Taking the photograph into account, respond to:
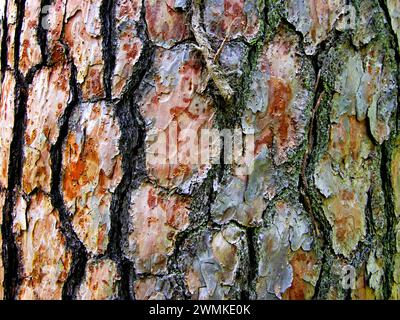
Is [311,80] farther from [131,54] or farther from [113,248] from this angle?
[113,248]

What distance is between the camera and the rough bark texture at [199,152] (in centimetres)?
97

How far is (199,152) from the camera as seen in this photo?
965 millimetres

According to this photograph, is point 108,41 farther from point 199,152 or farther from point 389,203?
point 389,203

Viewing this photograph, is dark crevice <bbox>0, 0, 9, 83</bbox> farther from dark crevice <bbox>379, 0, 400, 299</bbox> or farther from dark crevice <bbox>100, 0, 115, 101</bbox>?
dark crevice <bbox>379, 0, 400, 299</bbox>

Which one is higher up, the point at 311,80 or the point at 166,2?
the point at 166,2

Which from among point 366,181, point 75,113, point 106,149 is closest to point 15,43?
point 75,113

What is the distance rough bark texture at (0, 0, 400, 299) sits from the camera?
968 millimetres

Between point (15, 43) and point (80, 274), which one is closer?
point (80, 274)

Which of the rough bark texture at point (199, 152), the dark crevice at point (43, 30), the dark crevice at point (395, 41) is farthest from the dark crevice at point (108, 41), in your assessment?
the dark crevice at point (395, 41)

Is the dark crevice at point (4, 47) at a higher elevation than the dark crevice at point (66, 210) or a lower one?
higher

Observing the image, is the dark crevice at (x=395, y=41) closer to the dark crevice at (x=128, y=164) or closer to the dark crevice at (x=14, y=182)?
the dark crevice at (x=128, y=164)

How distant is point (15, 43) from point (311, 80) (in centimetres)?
65

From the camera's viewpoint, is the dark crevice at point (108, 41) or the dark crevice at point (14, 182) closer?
the dark crevice at point (108, 41)

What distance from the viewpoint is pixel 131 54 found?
975 mm
